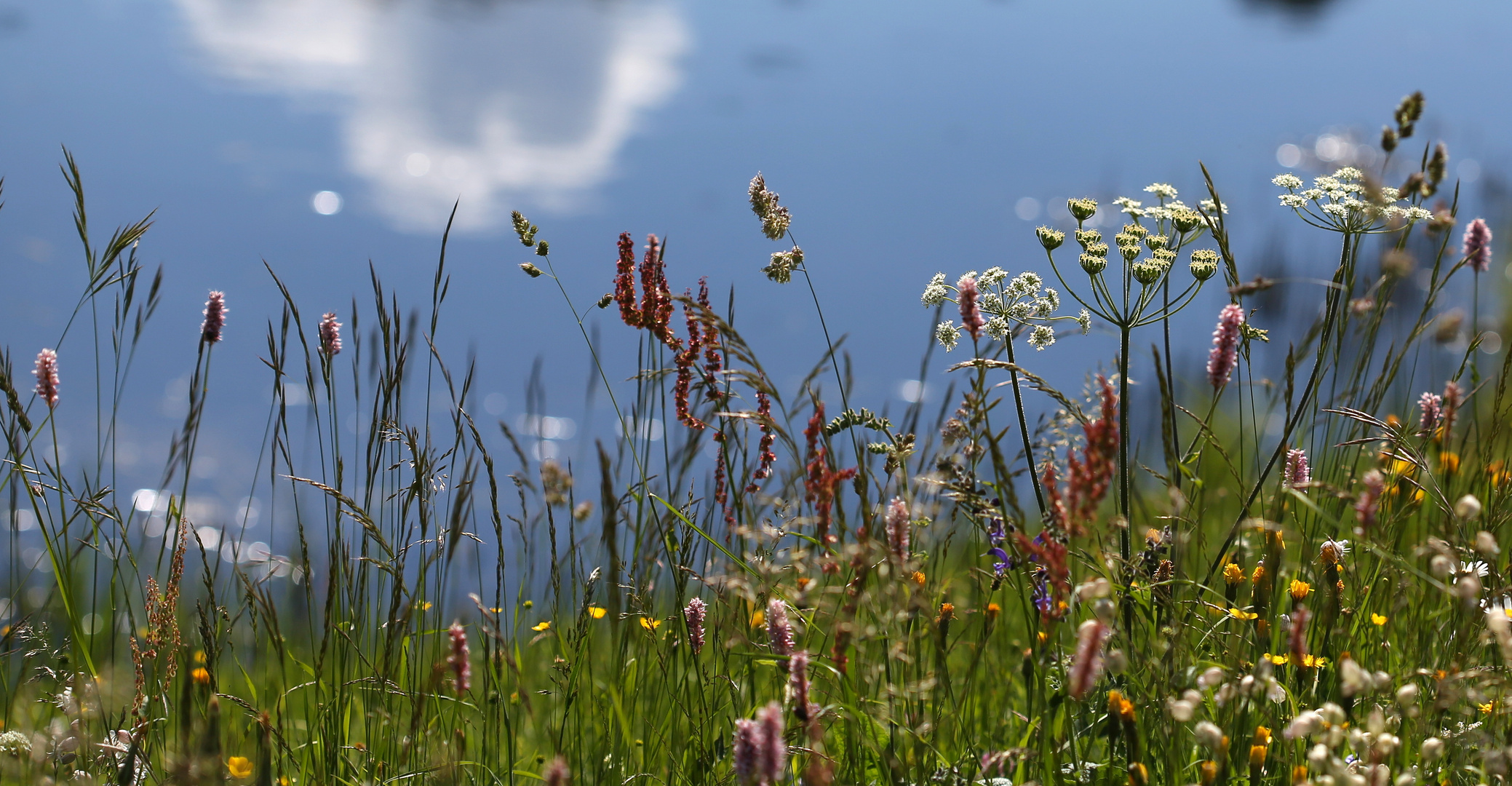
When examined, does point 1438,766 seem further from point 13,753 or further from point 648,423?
point 13,753

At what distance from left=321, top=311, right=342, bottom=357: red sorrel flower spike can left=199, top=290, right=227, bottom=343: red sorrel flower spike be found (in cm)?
17

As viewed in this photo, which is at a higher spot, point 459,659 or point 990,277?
point 990,277

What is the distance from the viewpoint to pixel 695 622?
1.71 metres

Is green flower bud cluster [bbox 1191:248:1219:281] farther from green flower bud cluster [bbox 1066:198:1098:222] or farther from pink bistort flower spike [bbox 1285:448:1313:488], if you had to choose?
pink bistort flower spike [bbox 1285:448:1313:488]

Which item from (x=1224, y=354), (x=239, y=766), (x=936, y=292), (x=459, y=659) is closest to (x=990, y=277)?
(x=936, y=292)

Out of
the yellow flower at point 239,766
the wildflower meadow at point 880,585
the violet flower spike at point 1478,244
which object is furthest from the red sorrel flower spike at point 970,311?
the yellow flower at point 239,766

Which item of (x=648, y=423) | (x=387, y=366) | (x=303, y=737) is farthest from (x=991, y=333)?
(x=303, y=737)

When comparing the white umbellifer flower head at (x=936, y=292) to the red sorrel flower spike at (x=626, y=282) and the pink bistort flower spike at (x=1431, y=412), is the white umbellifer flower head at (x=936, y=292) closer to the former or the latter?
the red sorrel flower spike at (x=626, y=282)

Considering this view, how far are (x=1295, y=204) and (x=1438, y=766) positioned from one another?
0.99m

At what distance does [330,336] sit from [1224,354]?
1473mm

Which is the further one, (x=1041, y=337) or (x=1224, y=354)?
(x=1041, y=337)

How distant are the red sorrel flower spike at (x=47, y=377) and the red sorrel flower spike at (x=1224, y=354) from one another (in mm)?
1805

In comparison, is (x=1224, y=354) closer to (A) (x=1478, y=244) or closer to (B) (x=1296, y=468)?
(B) (x=1296, y=468)

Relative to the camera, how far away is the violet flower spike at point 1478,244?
1.85m
